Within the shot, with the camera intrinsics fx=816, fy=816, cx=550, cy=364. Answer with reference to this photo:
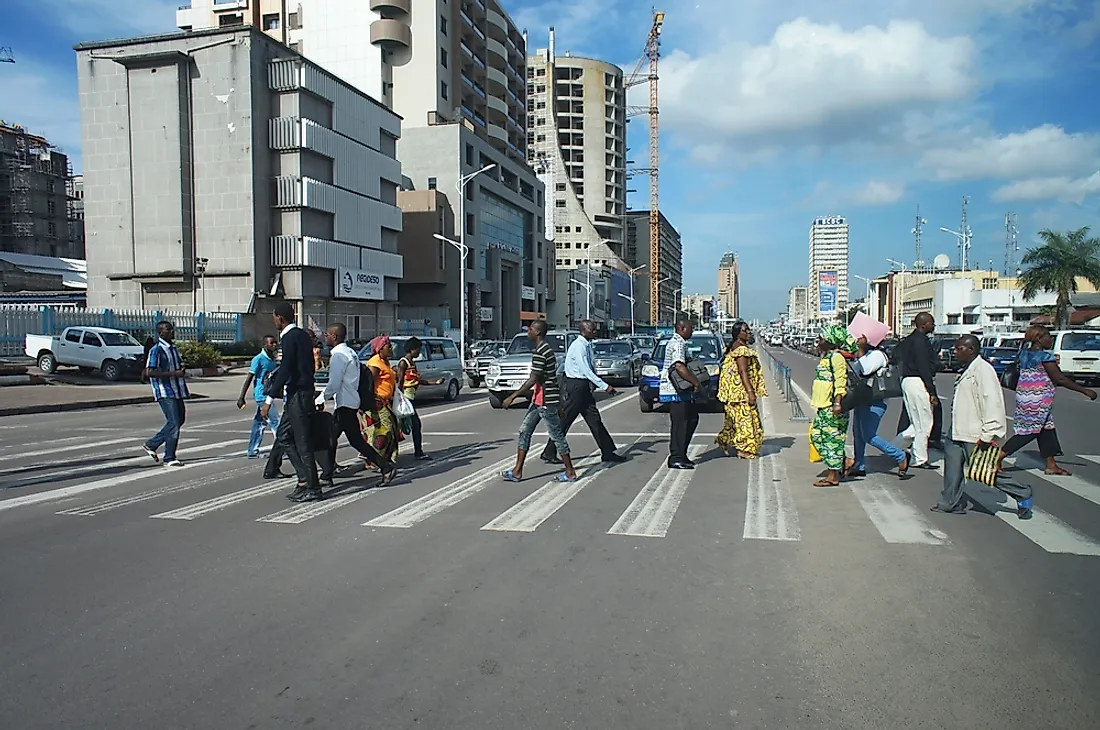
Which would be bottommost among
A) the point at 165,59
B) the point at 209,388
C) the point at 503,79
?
the point at 209,388

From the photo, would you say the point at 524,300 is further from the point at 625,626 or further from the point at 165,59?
the point at 625,626

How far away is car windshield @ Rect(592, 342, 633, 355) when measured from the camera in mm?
27109

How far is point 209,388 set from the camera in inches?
1035

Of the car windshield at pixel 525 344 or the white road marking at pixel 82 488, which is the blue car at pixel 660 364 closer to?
the car windshield at pixel 525 344

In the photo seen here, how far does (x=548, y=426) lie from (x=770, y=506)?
8.74 feet

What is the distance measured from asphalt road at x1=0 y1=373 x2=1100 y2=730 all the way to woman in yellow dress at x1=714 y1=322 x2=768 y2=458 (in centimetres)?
192

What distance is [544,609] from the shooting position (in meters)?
5.02

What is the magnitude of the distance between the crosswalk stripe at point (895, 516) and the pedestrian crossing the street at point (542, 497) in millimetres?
11

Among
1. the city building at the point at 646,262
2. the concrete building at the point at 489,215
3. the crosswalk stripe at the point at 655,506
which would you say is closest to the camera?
the crosswalk stripe at the point at 655,506

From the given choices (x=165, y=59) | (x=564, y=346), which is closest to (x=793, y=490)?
(x=564, y=346)

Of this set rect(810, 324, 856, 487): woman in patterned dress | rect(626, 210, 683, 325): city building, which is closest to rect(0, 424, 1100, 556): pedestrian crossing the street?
rect(810, 324, 856, 487): woman in patterned dress

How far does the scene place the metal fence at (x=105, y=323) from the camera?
30719 millimetres

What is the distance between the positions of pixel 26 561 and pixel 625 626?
15.0 ft

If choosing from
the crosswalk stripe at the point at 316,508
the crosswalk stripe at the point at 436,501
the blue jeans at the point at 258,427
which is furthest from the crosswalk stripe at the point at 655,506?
the blue jeans at the point at 258,427
